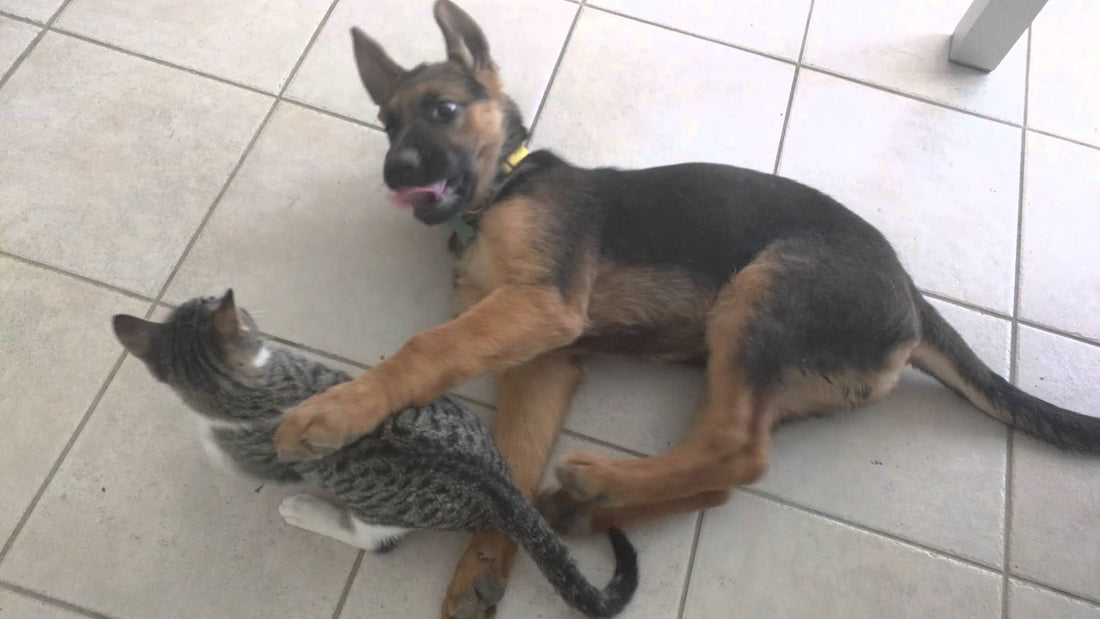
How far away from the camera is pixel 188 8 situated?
2.65 meters

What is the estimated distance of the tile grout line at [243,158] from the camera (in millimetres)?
2240

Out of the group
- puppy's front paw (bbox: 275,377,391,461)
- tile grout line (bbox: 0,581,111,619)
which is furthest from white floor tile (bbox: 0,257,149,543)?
puppy's front paw (bbox: 275,377,391,461)

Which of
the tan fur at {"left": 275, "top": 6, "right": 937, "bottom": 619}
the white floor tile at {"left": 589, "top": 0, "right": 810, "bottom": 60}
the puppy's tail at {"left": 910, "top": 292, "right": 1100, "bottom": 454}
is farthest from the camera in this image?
the white floor tile at {"left": 589, "top": 0, "right": 810, "bottom": 60}

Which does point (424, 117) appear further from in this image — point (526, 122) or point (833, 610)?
point (833, 610)

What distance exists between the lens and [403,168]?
1917 millimetres

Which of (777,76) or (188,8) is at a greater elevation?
(777,76)

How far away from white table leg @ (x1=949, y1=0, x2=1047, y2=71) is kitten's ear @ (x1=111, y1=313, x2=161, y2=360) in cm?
250

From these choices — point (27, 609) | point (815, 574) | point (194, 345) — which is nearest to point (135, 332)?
point (194, 345)

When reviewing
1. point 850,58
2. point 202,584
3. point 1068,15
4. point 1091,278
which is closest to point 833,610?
point 1091,278

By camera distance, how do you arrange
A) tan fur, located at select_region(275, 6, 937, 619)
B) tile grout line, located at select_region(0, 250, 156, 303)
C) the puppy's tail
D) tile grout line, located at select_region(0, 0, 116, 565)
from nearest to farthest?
tan fur, located at select_region(275, 6, 937, 619)
tile grout line, located at select_region(0, 0, 116, 565)
the puppy's tail
tile grout line, located at select_region(0, 250, 156, 303)

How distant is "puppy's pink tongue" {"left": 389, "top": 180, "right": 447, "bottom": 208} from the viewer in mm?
1964

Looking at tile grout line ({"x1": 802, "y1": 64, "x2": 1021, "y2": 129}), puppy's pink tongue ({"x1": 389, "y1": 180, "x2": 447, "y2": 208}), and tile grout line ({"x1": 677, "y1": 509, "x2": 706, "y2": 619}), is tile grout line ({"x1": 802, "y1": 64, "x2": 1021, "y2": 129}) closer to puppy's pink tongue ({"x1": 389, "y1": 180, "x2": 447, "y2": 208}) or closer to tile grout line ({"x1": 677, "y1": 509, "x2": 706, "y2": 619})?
puppy's pink tongue ({"x1": 389, "y1": 180, "x2": 447, "y2": 208})

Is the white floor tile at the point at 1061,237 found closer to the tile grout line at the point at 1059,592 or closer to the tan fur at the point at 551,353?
the tan fur at the point at 551,353

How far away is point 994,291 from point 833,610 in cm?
104
